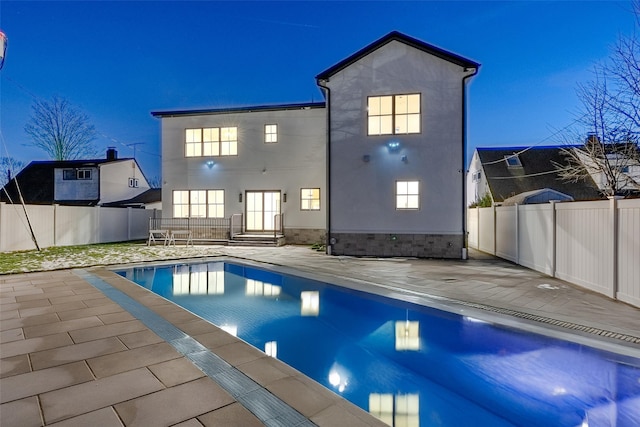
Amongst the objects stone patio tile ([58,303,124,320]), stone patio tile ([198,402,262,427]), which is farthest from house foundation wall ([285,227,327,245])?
stone patio tile ([198,402,262,427])

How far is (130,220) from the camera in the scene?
58.7 ft

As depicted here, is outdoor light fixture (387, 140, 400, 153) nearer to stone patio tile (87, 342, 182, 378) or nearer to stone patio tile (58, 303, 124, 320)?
stone patio tile (58, 303, 124, 320)

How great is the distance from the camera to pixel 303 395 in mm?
2676

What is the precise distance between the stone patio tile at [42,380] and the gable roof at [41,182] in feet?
76.7

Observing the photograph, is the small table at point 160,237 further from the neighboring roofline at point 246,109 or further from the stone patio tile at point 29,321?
the stone patio tile at point 29,321

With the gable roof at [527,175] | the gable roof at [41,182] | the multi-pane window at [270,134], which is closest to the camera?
the multi-pane window at [270,134]

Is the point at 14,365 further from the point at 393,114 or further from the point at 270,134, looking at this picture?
the point at 270,134

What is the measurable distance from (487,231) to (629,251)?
767 cm

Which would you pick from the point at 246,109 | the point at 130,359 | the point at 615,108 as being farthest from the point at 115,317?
Result: the point at 246,109

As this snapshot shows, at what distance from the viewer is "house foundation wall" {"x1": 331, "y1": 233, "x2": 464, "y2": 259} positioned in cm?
1091

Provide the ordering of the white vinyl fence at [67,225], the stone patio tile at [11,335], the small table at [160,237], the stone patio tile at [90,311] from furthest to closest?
the small table at [160,237], the white vinyl fence at [67,225], the stone patio tile at [90,311], the stone patio tile at [11,335]

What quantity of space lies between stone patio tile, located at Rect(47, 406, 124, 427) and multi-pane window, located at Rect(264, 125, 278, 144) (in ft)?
45.4

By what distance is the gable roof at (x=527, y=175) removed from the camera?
21.2 m

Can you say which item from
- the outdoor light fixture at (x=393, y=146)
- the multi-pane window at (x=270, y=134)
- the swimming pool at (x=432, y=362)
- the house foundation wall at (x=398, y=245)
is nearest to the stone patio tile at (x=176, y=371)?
the swimming pool at (x=432, y=362)
